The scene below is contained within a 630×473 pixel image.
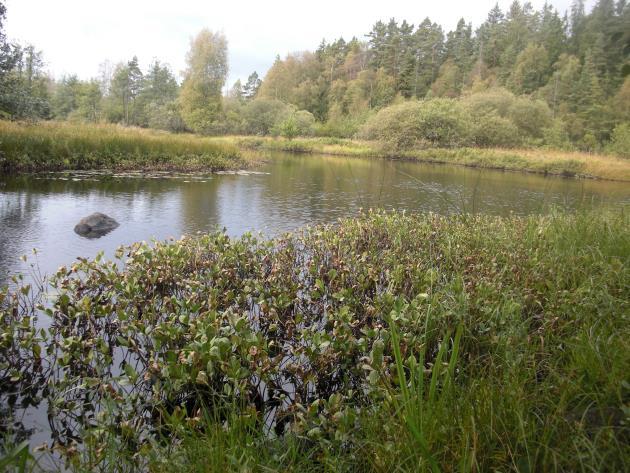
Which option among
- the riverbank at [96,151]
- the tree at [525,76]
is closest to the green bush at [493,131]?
the tree at [525,76]

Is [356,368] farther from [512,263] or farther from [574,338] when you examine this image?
[512,263]

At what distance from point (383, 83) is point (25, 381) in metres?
68.1

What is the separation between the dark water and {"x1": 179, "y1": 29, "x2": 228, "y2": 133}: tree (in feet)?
97.1

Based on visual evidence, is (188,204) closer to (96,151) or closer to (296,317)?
(96,151)

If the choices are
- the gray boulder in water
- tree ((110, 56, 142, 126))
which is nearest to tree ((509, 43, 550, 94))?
tree ((110, 56, 142, 126))

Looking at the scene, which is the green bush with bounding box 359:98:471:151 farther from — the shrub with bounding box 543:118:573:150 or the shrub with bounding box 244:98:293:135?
the shrub with bounding box 244:98:293:135

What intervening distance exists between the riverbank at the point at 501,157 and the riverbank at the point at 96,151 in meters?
10.7

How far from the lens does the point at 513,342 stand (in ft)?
9.59

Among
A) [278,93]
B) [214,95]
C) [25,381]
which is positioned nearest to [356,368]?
[25,381]

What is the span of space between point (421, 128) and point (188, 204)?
29938 millimetres

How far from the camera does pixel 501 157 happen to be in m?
30.8

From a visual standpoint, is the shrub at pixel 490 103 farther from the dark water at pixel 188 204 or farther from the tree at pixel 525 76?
the dark water at pixel 188 204

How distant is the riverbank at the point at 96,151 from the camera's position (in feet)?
43.1

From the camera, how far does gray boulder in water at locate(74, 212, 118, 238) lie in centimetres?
750
